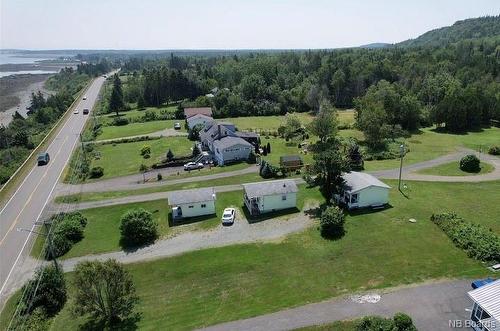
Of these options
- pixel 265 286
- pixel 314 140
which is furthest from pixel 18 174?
pixel 314 140

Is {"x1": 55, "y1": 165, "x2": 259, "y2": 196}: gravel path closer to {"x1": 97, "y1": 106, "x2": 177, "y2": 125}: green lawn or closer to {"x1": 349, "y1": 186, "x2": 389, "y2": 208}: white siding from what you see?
{"x1": 349, "y1": 186, "x2": 389, "y2": 208}: white siding

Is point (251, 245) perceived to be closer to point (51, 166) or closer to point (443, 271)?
point (443, 271)

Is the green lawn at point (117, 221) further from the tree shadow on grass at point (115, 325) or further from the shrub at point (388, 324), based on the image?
the shrub at point (388, 324)

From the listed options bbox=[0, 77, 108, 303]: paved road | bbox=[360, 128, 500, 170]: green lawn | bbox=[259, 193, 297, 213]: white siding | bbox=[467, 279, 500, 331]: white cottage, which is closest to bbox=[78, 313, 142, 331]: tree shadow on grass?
bbox=[0, 77, 108, 303]: paved road

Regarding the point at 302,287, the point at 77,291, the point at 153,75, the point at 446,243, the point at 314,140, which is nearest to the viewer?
the point at 77,291

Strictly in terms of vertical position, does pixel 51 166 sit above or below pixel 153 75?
below

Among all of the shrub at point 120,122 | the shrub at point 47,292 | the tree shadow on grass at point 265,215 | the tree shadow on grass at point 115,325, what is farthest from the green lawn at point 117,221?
the shrub at point 120,122
